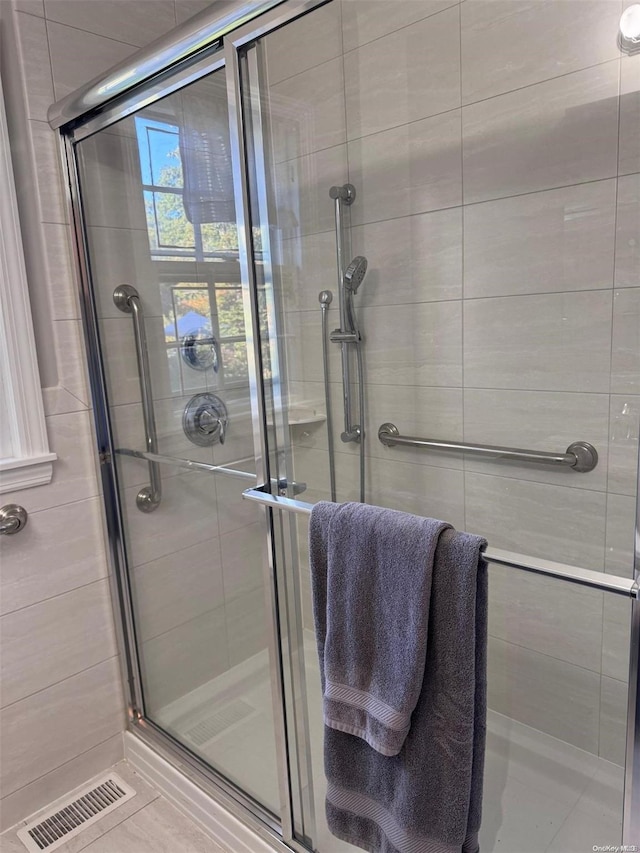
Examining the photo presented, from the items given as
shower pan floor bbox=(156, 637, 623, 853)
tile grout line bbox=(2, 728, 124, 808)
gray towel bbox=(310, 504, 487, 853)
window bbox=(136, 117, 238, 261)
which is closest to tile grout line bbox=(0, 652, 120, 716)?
tile grout line bbox=(2, 728, 124, 808)

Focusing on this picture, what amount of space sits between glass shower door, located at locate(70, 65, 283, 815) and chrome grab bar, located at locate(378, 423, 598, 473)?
39 cm

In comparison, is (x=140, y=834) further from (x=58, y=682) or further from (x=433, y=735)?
(x=433, y=735)

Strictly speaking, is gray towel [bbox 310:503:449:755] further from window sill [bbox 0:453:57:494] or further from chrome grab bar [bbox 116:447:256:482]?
window sill [bbox 0:453:57:494]

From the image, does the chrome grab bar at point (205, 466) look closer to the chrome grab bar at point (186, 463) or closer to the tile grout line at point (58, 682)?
the chrome grab bar at point (186, 463)

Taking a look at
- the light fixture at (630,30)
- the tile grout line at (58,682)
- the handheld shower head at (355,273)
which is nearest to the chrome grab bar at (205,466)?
the handheld shower head at (355,273)

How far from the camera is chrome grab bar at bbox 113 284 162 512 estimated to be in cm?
163

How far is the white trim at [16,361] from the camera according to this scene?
1480mm

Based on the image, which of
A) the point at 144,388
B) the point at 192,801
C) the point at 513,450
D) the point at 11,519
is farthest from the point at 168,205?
the point at 192,801

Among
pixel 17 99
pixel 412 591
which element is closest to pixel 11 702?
pixel 412 591

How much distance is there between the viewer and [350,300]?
59.5 inches

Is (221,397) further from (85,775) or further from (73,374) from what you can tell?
(85,775)

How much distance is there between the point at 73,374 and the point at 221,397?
452 millimetres

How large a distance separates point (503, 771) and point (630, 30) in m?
1.50

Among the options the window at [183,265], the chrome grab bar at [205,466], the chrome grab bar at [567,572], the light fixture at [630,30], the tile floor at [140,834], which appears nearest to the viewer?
the chrome grab bar at [567,572]
